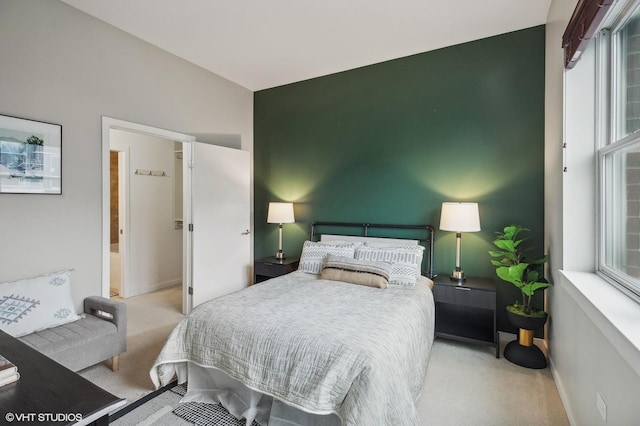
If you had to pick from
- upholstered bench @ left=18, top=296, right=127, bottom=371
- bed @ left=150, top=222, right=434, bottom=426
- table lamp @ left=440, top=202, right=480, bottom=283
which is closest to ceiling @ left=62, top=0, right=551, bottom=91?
table lamp @ left=440, top=202, right=480, bottom=283

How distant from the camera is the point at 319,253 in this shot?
11.4ft

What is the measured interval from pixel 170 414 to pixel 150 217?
3611mm

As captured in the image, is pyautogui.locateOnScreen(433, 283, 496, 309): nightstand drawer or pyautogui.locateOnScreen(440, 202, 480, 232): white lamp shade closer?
pyautogui.locateOnScreen(433, 283, 496, 309): nightstand drawer

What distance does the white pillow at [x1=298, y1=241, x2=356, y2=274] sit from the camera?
3385mm

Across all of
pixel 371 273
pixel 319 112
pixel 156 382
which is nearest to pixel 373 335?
pixel 371 273

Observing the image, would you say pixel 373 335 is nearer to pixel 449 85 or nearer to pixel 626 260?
pixel 626 260

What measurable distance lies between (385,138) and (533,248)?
6.18 feet

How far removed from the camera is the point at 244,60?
378 cm

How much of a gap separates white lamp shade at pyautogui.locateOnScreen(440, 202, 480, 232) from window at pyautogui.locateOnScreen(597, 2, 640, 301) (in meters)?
1.11

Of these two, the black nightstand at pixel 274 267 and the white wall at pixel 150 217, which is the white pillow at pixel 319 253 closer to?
the black nightstand at pixel 274 267

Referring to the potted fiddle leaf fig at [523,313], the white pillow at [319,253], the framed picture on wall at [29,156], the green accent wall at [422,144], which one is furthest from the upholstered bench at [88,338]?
the potted fiddle leaf fig at [523,313]

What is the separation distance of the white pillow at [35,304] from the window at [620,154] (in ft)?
11.5

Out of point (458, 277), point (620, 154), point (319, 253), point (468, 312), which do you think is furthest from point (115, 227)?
point (620, 154)

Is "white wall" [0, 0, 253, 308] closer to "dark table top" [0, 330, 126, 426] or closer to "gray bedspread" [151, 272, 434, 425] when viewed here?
"gray bedspread" [151, 272, 434, 425]
